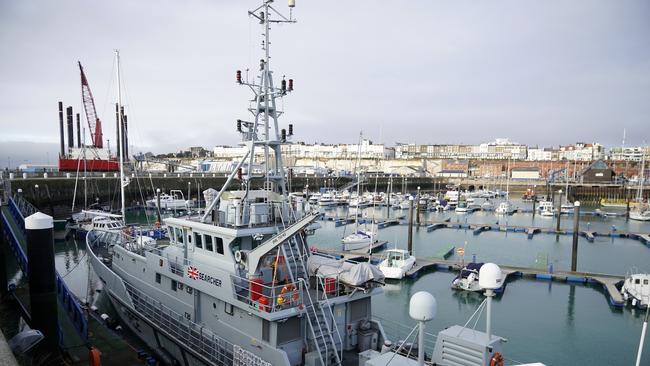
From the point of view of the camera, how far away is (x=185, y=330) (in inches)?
556

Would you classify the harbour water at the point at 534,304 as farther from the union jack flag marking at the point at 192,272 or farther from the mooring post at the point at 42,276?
the union jack flag marking at the point at 192,272

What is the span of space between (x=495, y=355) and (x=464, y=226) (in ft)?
156

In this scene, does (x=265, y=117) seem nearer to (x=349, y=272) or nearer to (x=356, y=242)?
(x=349, y=272)

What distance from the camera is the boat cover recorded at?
11984 mm

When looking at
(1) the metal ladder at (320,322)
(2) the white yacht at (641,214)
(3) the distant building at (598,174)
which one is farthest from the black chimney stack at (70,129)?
(3) the distant building at (598,174)

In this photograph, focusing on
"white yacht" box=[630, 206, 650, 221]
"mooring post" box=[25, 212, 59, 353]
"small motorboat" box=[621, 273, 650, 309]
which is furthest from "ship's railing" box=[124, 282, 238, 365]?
"white yacht" box=[630, 206, 650, 221]

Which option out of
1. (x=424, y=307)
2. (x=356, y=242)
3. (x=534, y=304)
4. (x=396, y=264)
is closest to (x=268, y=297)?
(x=424, y=307)

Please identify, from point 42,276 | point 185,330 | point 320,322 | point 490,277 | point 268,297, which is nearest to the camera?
point 490,277

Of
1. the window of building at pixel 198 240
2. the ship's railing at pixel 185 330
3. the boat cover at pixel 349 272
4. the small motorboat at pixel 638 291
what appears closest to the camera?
the boat cover at pixel 349 272

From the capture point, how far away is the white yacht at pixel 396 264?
94.8 feet

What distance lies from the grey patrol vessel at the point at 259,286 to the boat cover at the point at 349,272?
3cm

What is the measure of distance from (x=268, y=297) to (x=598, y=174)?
11074 cm

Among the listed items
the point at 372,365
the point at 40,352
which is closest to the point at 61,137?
the point at 40,352

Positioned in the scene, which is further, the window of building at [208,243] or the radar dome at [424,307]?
the window of building at [208,243]
